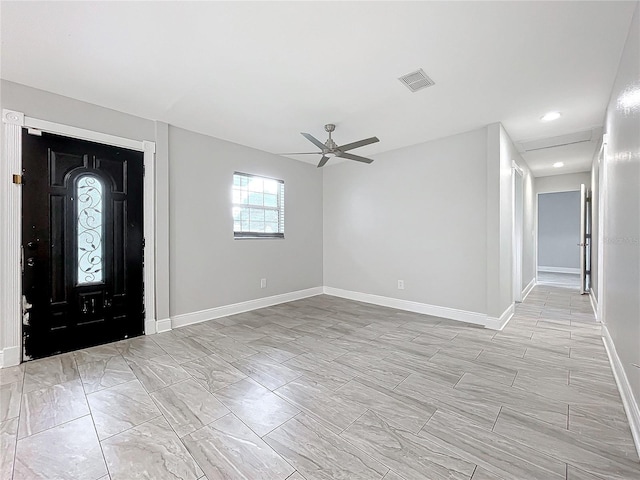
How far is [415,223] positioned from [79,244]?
14.0 ft

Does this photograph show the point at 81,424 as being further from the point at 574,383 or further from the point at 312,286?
the point at 312,286

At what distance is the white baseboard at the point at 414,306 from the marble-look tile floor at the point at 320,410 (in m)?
0.51

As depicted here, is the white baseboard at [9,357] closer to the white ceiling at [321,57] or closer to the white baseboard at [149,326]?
the white baseboard at [149,326]

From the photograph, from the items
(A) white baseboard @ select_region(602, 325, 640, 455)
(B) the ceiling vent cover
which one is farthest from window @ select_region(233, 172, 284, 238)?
(A) white baseboard @ select_region(602, 325, 640, 455)

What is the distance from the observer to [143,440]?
162cm

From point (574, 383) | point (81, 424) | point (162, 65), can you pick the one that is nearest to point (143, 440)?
point (81, 424)

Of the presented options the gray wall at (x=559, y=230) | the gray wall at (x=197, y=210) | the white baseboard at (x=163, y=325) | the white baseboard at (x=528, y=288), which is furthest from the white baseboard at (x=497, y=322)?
the gray wall at (x=559, y=230)

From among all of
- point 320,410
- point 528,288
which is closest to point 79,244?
point 320,410

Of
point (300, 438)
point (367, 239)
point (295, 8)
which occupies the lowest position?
point (300, 438)

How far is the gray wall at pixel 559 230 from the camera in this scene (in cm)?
866

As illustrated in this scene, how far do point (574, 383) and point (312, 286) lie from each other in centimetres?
395

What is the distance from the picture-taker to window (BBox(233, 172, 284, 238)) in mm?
4344

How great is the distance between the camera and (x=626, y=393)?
76.0 inches

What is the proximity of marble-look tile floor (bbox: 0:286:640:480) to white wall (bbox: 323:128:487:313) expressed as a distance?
40.4 inches
